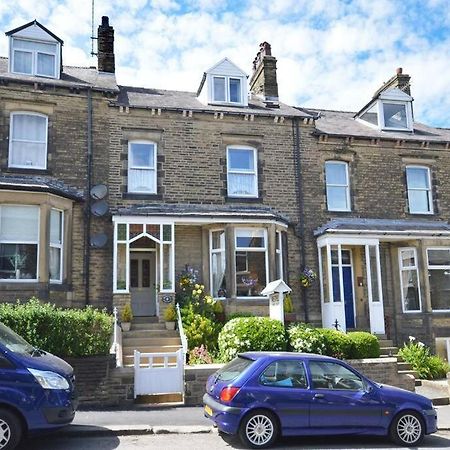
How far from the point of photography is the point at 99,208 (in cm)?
1705

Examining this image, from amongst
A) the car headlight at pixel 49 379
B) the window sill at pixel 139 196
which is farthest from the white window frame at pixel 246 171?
the car headlight at pixel 49 379

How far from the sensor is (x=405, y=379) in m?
13.2

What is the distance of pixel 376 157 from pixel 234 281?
7860 millimetres

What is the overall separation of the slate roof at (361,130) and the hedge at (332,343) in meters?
8.97

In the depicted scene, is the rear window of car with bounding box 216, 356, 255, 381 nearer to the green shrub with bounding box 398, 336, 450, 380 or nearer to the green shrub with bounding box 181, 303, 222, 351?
the green shrub with bounding box 181, 303, 222, 351

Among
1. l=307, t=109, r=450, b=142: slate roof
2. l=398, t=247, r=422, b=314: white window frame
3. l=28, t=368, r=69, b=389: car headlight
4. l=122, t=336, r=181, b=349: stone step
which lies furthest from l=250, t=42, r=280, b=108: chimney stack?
l=28, t=368, r=69, b=389: car headlight

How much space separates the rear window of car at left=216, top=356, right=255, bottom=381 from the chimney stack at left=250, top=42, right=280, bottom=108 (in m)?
13.6

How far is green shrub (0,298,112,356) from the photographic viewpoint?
11.0m

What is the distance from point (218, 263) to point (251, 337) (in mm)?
5557

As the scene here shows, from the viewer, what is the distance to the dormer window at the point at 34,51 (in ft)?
58.4

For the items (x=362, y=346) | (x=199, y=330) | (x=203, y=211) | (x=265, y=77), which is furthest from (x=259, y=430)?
(x=265, y=77)

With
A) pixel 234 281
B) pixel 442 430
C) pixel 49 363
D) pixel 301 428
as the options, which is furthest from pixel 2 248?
pixel 442 430

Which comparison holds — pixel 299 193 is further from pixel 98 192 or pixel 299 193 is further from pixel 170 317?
pixel 98 192

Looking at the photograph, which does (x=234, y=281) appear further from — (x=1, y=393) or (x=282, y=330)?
(x=1, y=393)
